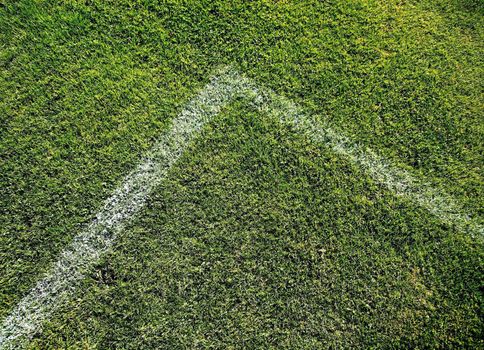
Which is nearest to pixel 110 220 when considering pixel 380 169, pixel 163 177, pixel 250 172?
pixel 163 177

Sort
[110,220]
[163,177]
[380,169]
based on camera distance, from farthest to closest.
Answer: [380,169], [163,177], [110,220]

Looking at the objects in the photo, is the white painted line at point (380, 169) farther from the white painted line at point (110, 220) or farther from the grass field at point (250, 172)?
the white painted line at point (110, 220)

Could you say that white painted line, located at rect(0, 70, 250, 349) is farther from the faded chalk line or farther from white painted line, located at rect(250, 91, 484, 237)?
white painted line, located at rect(250, 91, 484, 237)

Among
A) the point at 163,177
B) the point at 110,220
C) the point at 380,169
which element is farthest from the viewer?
the point at 380,169

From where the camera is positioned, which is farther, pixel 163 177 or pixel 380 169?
pixel 380 169

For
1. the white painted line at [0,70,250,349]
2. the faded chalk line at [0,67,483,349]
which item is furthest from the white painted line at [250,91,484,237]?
the white painted line at [0,70,250,349]

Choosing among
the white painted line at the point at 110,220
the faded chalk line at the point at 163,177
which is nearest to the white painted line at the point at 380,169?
the faded chalk line at the point at 163,177

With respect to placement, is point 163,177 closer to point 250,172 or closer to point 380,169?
point 250,172
